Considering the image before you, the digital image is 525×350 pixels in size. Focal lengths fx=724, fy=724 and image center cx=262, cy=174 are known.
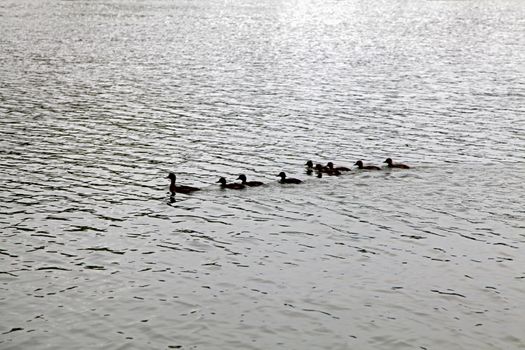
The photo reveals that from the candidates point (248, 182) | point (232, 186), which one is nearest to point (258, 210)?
point (232, 186)

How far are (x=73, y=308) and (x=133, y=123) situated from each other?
85.0 feet

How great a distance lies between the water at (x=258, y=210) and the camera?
20.2 meters

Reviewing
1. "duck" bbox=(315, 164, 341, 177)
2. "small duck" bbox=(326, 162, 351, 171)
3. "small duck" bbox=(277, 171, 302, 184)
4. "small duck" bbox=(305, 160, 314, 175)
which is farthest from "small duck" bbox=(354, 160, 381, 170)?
"small duck" bbox=(277, 171, 302, 184)

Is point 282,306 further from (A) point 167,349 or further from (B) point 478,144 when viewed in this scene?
(B) point 478,144

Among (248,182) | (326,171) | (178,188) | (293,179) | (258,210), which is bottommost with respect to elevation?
(258,210)

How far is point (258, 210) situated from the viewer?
29.6 metres

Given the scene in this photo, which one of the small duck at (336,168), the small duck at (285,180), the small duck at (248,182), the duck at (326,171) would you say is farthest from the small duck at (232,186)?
the small duck at (336,168)

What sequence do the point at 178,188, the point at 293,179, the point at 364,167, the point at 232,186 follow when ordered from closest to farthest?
1. the point at 178,188
2. the point at 232,186
3. the point at 293,179
4. the point at 364,167

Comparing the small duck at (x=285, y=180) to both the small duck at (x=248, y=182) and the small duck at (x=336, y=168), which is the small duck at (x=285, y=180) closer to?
the small duck at (x=248, y=182)

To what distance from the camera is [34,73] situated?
62.6 m

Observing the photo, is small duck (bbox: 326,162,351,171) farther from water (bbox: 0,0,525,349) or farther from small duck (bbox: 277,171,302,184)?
small duck (bbox: 277,171,302,184)

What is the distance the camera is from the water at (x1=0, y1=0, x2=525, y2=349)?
796 inches

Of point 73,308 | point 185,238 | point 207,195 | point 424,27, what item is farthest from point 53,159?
point 424,27

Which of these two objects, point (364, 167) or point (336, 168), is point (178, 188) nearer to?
point (336, 168)
